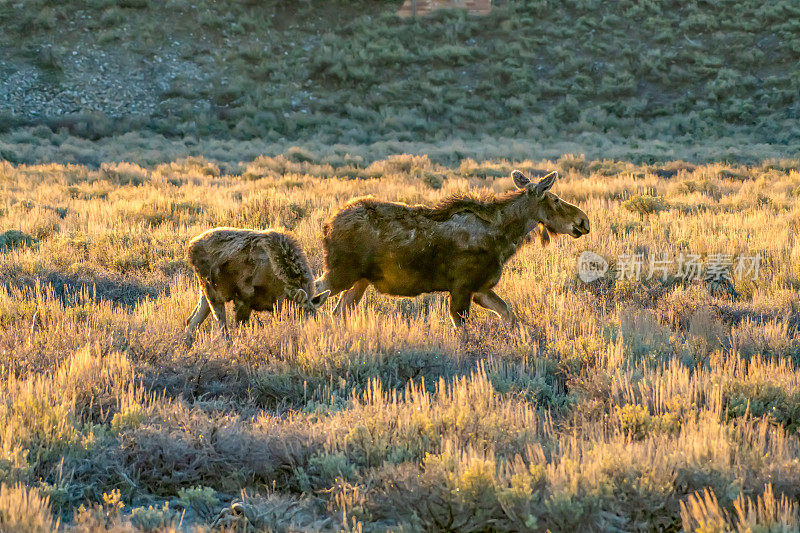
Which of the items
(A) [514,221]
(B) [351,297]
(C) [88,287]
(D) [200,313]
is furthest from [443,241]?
(C) [88,287]

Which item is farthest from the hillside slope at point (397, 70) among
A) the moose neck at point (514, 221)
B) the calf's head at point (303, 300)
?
the calf's head at point (303, 300)

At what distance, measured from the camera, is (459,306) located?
7.43m

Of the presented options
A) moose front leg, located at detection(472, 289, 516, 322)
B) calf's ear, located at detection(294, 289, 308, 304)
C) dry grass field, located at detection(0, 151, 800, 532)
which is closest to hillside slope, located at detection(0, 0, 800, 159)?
dry grass field, located at detection(0, 151, 800, 532)

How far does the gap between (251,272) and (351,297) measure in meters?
1.22

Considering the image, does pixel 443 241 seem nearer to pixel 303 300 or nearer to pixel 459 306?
pixel 459 306

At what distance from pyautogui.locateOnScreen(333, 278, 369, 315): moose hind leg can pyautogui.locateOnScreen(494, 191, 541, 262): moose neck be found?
55.1 inches

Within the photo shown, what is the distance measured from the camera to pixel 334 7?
44812mm

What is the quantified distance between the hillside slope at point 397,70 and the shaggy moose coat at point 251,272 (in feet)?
87.3

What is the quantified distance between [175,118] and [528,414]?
33279mm

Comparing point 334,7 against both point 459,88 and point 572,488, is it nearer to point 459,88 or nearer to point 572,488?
point 459,88

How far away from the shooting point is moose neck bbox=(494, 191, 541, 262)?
762 centimetres

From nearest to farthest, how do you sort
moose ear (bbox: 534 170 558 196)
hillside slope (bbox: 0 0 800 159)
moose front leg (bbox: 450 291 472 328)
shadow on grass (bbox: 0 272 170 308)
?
moose front leg (bbox: 450 291 472 328) < moose ear (bbox: 534 170 558 196) < shadow on grass (bbox: 0 272 170 308) < hillside slope (bbox: 0 0 800 159)

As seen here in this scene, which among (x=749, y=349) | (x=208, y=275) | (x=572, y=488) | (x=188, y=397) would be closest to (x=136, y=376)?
(x=188, y=397)

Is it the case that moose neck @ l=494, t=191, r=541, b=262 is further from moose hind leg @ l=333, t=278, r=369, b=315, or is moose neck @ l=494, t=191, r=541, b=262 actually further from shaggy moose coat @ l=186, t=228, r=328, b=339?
shaggy moose coat @ l=186, t=228, r=328, b=339
